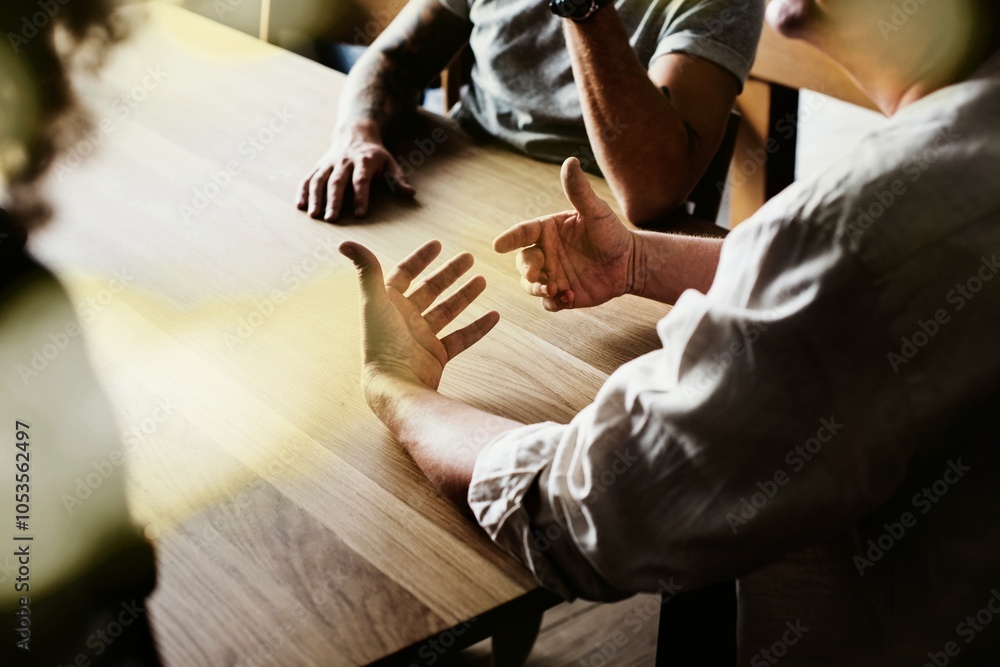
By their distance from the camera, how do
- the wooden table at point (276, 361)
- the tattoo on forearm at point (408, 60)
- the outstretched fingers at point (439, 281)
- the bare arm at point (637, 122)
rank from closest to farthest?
the wooden table at point (276, 361) → the outstretched fingers at point (439, 281) → the bare arm at point (637, 122) → the tattoo on forearm at point (408, 60)

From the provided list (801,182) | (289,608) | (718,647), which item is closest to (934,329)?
(801,182)

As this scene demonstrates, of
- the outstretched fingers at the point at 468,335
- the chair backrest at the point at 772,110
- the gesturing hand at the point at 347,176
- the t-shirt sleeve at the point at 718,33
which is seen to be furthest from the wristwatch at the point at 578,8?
the chair backrest at the point at 772,110

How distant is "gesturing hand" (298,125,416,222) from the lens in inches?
55.3

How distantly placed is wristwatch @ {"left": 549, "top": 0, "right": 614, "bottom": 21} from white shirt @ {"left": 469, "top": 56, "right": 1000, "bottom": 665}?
80 centimetres

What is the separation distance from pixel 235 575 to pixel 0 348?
1.28ft

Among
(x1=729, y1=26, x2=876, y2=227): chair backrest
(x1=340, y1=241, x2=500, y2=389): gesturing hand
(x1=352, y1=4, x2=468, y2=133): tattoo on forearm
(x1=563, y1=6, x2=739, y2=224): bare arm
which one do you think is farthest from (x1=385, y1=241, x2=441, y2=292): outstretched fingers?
(x1=729, y1=26, x2=876, y2=227): chair backrest

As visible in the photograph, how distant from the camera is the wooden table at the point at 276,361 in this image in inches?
30.9

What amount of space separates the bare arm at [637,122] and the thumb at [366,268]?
49 cm

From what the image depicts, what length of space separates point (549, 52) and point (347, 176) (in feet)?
1.77

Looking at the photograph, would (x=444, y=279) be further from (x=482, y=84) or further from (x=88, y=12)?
(x=482, y=84)

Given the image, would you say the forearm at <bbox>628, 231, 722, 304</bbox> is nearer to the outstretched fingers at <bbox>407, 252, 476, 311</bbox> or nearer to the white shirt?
the outstretched fingers at <bbox>407, 252, 476, 311</bbox>

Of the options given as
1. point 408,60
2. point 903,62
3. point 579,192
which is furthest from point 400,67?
point 903,62

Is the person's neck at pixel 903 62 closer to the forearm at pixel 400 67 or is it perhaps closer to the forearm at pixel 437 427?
the forearm at pixel 437 427

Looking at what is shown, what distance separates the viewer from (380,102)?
5.53 feet
